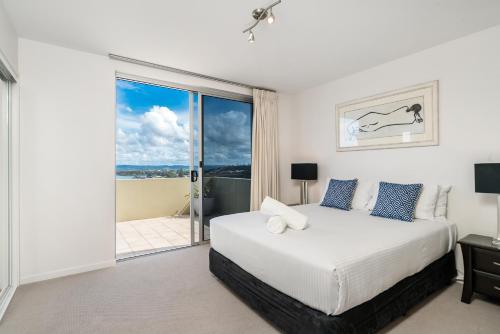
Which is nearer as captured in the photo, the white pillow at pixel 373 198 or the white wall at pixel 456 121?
the white wall at pixel 456 121

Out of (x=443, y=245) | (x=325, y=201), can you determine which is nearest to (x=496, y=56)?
(x=443, y=245)

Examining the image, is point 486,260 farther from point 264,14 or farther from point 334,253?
point 264,14

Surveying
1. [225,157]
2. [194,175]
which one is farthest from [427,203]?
[194,175]

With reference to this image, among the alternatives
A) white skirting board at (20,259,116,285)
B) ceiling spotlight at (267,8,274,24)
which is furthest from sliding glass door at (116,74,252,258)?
ceiling spotlight at (267,8,274,24)

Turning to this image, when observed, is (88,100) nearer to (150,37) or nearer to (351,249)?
(150,37)

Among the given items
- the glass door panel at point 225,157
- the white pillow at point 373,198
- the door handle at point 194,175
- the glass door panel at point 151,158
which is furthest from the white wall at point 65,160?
the white pillow at point 373,198

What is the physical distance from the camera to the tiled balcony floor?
3.66 meters

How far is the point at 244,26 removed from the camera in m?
2.33

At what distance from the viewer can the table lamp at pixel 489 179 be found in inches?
80.7

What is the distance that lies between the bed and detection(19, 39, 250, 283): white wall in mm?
1474

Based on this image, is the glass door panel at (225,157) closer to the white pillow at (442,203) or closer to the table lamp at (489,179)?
the white pillow at (442,203)

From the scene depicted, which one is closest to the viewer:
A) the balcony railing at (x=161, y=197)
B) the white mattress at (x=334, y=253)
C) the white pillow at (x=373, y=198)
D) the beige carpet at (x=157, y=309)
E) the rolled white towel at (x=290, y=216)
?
the white mattress at (x=334, y=253)

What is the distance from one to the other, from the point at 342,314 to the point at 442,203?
195cm

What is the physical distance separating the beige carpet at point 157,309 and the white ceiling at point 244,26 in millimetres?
2512
